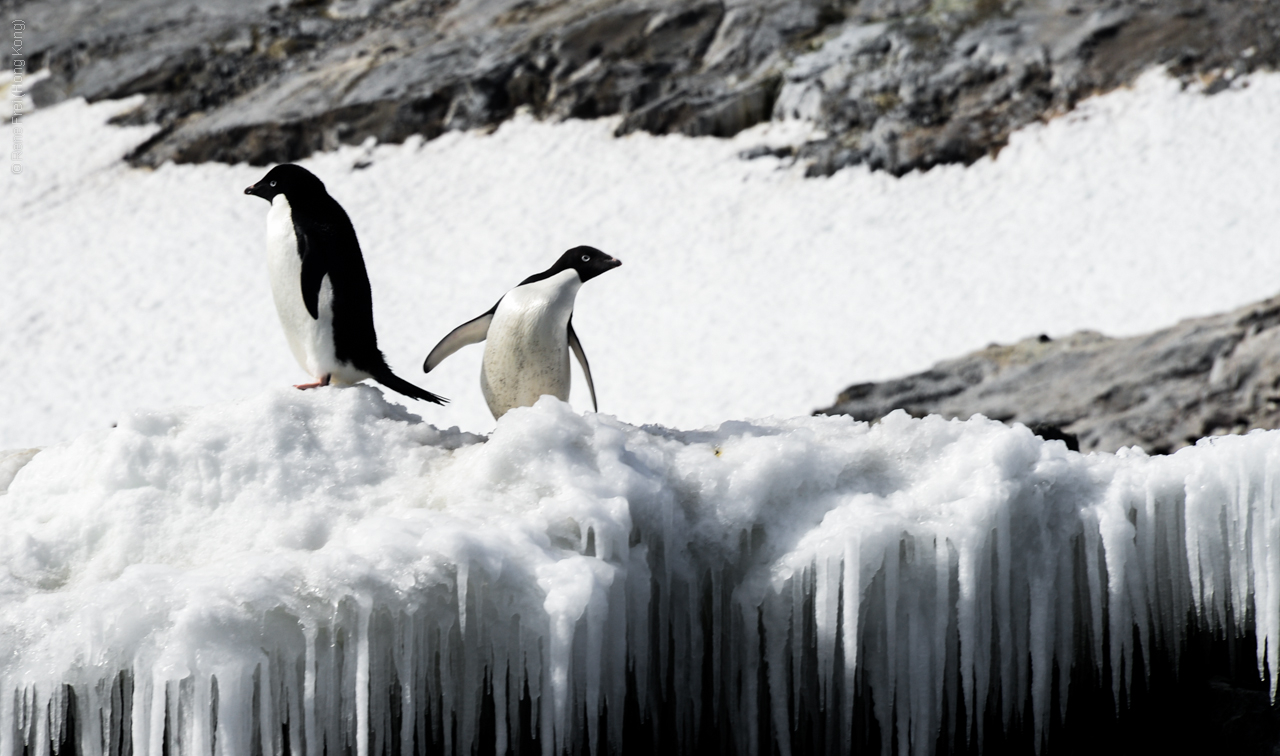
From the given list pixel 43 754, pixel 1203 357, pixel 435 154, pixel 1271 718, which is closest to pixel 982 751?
pixel 1271 718

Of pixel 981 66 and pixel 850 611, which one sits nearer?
pixel 850 611

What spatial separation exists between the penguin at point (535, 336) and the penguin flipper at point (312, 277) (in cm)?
64

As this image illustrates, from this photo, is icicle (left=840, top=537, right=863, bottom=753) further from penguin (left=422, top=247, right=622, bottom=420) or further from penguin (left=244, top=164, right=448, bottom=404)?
penguin (left=244, top=164, right=448, bottom=404)

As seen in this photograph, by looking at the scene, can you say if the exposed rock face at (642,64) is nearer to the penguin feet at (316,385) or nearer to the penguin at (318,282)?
the penguin at (318,282)

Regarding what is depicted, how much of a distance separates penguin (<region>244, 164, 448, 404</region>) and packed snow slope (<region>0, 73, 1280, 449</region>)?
686 cm

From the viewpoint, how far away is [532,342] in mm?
4375

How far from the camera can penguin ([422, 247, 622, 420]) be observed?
437 cm

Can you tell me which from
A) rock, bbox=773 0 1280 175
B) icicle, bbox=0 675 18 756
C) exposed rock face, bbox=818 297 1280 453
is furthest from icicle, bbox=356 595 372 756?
rock, bbox=773 0 1280 175

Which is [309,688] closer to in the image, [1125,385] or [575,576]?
[575,576]

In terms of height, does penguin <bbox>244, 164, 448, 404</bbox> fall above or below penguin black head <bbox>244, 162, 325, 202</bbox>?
below

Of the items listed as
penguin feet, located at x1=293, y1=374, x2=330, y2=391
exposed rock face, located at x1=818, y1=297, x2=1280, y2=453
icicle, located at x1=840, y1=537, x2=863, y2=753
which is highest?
penguin feet, located at x1=293, y1=374, x2=330, y2=391

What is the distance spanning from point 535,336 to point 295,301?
91 cm

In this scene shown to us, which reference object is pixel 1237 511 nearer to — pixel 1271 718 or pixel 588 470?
pixel 1271 718

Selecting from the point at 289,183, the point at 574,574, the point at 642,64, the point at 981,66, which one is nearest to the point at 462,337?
the point at 289,183
